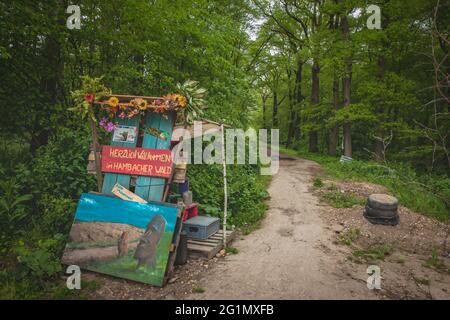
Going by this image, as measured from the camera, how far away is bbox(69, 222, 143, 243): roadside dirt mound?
554cm

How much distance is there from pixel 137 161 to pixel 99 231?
154 centimetres

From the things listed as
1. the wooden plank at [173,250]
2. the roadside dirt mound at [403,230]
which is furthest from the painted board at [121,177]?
the roadside dirt mound at [403,230]

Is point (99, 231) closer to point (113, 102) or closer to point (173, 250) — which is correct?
point (173, 250)

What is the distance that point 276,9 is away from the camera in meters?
23.4

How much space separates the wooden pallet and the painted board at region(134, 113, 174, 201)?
1384mm

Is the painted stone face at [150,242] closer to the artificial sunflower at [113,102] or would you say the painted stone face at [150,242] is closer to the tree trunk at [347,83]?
the artificial sunflower at [113,102]

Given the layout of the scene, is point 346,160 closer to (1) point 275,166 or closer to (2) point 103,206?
(1) point 275,166

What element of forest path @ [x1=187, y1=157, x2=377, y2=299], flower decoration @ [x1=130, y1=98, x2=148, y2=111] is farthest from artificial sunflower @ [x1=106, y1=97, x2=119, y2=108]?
forest path @ [x1=187, y1=157, x2=377, y2=299]

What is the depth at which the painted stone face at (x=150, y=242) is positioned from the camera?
5.28m

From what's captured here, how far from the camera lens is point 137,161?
19.5ft

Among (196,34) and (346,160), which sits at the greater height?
(196,34)

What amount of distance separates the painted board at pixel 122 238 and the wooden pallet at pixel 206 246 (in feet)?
3.44
